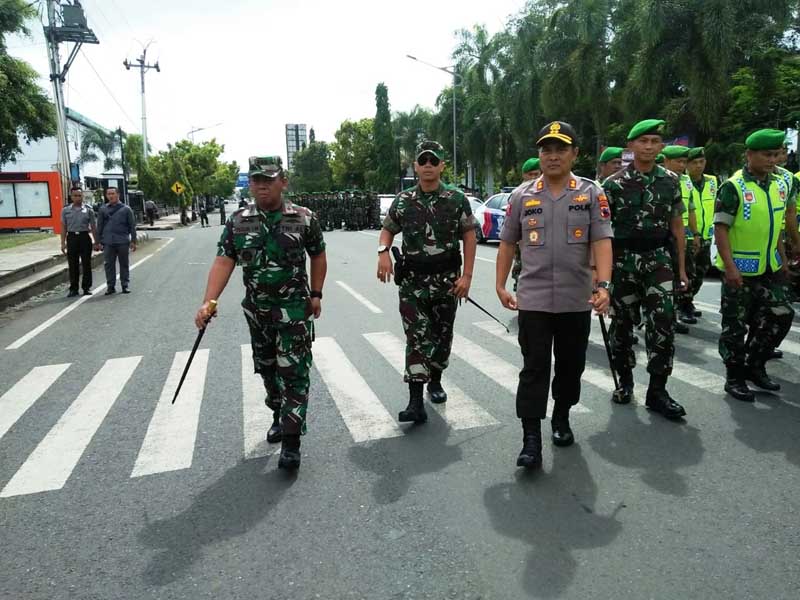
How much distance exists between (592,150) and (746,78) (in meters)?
15.1

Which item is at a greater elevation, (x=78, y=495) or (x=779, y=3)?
(x=779, y=3)

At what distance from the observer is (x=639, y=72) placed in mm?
22703

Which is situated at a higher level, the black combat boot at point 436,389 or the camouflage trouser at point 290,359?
the camouflage trouser at point 290,359

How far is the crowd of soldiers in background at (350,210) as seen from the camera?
30.7 m

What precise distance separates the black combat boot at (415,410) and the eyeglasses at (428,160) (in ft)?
4.77

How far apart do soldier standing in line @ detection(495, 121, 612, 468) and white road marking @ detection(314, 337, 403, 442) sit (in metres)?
1.02

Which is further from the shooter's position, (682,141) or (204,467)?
(682,141)

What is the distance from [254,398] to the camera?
204 inches

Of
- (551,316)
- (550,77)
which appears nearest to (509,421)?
(551,316)

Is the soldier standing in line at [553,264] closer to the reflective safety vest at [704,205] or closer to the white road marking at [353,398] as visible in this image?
the white road marking at [353,398]

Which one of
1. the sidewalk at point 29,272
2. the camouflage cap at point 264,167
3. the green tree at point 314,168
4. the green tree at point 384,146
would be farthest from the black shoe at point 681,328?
the green tree at point 314,168

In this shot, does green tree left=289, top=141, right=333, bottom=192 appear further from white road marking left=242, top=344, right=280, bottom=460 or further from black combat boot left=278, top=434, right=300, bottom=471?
black combat boot left=278, top=434, right=300, bottom=471

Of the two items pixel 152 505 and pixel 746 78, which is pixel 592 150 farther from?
pixel 152 505

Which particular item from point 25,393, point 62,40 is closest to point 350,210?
point 62,40
